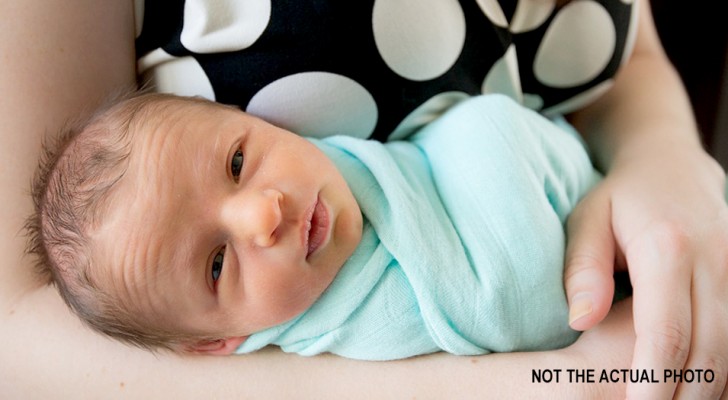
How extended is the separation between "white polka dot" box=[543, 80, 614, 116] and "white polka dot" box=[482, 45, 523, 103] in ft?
0.32

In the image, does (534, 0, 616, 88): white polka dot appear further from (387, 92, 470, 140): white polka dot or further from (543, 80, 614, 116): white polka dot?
(387, 92, 470, 140): white polka dot

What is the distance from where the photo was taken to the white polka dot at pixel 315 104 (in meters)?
0.85

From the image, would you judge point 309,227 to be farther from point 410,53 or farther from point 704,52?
point 704,52

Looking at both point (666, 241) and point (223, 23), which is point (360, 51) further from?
point (666, 241)

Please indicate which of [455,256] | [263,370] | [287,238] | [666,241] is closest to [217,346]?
[263,370]

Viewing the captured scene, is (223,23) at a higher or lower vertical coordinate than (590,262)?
higher

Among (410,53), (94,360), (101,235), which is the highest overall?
(410,53)

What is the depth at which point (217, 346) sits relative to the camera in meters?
0.83

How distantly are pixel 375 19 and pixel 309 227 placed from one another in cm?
26

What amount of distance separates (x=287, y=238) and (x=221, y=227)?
73mm

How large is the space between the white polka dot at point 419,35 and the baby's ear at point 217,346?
14.9 inches

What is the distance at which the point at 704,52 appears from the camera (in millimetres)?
1674

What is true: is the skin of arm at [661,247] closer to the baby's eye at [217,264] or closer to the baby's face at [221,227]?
the baby's face at [221,227]

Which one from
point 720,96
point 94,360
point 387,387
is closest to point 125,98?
point 94,360
